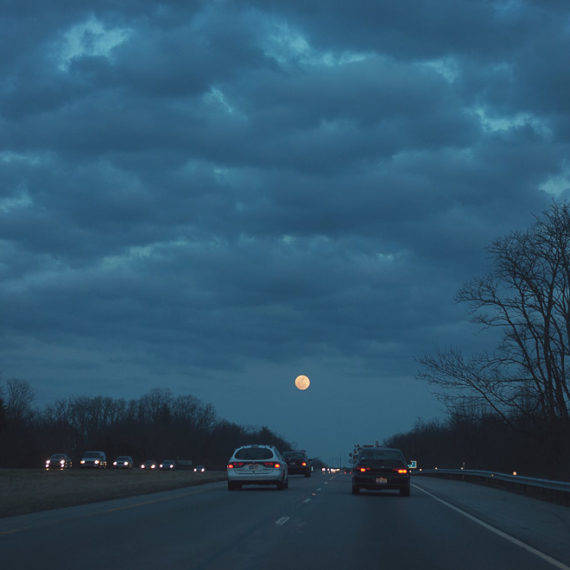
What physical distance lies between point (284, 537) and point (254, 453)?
17625 millimetres

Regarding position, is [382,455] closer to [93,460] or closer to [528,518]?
[528,518]

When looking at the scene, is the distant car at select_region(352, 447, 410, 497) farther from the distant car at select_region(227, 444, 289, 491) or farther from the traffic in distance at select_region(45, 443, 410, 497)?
the distant car at select_region(227, 444, 289, 491)

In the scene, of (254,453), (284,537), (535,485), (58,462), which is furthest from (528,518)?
(58,462)

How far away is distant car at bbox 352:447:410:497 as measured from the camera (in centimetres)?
2850

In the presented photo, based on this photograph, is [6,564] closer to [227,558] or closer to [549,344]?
[227,558]

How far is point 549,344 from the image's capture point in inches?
1668

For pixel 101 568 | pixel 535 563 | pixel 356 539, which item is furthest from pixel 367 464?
pixel 101 568

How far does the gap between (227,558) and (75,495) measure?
1710 cm

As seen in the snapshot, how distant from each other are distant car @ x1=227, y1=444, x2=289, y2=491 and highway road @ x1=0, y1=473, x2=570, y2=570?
770 centimetres

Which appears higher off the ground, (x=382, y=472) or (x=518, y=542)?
(x=382, y=472)

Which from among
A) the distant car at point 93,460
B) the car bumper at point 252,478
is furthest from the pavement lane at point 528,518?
the distant car at point 93,460

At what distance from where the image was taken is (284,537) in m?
13.8

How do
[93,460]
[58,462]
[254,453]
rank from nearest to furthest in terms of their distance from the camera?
[254,453]
[93,460]
[58,462]

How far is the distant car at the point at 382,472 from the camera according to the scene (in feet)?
93.5
